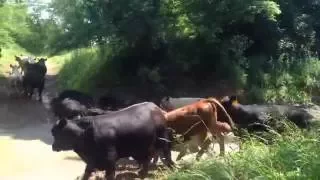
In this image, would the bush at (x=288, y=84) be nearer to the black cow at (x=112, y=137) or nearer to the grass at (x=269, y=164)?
the black cow at (x=112, y=137)

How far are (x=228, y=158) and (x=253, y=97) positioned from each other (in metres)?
10.2

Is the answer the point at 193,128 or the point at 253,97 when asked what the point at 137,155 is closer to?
the point at 193,128

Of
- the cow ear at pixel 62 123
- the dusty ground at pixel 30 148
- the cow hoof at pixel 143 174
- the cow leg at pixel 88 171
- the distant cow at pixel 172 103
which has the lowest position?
the dusty ground at pixel 30 148

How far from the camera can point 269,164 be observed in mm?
5871

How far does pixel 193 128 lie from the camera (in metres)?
8.68

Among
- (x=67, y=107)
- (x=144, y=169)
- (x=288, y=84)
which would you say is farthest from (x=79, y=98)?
(x=288, y=84)

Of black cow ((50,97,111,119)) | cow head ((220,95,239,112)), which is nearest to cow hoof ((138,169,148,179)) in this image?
cow head ((220,95,239,112))

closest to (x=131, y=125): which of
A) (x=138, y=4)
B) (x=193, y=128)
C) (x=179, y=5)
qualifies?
(x=193, y=128)

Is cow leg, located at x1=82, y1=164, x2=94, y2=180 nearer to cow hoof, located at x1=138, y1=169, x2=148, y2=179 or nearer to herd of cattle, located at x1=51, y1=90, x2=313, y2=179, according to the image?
herd of cattle, located at x1=51, y1=90, x2=313, y2=179

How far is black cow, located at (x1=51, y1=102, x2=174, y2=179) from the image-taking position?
7.42 meters

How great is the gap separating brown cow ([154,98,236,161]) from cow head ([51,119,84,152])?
5.09 feet

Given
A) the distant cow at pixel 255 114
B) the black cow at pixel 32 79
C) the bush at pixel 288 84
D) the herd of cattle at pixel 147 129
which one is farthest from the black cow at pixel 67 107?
the bush at pixel 288 84

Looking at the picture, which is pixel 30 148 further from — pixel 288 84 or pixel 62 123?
pixel 288 84

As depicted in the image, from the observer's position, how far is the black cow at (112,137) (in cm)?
742
